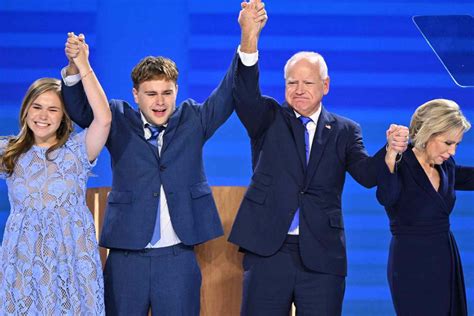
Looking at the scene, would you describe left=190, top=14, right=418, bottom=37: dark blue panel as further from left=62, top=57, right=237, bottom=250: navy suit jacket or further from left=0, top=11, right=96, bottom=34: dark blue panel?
left=62, top=57, right=237, bottom=250: navy suit jacket

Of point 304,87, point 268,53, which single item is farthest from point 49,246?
point 268,53

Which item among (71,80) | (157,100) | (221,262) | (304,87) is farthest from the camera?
(221,262)

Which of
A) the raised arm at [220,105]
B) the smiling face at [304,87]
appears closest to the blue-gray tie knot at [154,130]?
the raised arm at [220,105]

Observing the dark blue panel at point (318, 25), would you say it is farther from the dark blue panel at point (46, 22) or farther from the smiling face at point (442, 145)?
the smiling face at point (442, 145)

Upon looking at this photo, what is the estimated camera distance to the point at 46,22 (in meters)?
5.32

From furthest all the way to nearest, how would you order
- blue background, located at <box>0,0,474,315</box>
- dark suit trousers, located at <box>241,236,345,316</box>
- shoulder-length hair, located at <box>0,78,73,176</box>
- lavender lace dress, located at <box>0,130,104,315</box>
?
blue background, located at <box>0,0,474,315</box>
dark suit trousers, located at <box>241,236,345,316</box>
shoulder-length hair, located at <box>0,78,73,176</box>
lavender lace dress, located at <box>0,130,104,315</box>

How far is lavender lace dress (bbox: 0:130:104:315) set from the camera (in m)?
3.32

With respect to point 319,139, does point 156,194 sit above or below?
below

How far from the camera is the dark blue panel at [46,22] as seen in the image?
→ 17.3 ft

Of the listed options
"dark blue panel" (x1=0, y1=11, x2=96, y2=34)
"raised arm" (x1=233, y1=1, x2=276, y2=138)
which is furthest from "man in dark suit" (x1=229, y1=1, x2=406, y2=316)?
"dark blue panel" (x1=0, y1=11, x2=96, y2=34)

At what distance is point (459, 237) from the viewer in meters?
5.35

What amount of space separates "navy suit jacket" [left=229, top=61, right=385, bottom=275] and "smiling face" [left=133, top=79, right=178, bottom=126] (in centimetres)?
28

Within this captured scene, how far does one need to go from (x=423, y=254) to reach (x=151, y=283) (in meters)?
1.13

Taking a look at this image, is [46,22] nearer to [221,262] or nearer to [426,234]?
[221,262]
